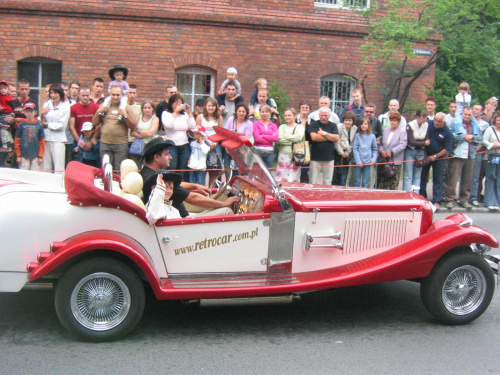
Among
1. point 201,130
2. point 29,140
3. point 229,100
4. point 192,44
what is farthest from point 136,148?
point 192,44

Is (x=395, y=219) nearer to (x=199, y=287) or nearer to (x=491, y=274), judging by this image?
(x=491, y=274)

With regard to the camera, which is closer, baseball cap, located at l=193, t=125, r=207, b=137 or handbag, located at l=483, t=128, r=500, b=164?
baseball cap, located at l=193, t=125, r=207, b=137

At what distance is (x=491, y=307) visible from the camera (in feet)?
19.5

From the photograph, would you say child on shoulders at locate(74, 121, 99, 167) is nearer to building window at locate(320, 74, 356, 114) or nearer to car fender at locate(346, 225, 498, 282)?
car fender at locate(346, 225, 498, 282)

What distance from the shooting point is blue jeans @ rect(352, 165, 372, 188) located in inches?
412

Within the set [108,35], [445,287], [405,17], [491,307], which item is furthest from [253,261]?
[405,17]

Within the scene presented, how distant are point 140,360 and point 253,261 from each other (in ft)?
4.02

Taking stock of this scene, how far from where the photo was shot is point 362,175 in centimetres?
1056

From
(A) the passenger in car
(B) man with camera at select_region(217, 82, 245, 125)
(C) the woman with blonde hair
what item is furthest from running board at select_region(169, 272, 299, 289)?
(B) man with camera at select_region(217, 82, 245, 125)

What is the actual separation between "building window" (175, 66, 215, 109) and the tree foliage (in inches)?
145

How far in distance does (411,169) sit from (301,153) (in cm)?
215

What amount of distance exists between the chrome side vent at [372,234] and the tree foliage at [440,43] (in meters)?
9.32

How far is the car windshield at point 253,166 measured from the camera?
17.1ft

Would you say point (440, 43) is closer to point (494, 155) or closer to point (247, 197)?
point (494, 155)
